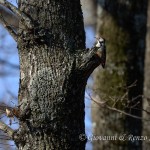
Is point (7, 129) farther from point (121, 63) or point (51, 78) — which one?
point (121, 63)

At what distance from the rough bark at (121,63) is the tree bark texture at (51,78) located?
2.18 metres

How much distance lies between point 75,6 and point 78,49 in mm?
261

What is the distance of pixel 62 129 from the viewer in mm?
3207

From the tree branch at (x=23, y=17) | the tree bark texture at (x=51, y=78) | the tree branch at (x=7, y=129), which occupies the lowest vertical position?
the tree branch at (x=7, y=129)

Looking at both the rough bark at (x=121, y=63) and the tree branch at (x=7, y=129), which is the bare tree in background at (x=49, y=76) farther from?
the rough bark at (x=121, y=63)

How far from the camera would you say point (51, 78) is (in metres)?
3.21

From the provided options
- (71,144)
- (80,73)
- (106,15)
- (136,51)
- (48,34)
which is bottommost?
(71,144)

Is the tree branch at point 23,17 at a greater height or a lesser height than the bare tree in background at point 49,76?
greater

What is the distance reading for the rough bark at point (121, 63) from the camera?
551 centimetres

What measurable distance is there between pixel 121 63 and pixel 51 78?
8.22ft

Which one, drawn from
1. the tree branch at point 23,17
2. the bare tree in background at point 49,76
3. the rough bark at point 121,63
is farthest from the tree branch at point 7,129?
the rough bark at point 121,63

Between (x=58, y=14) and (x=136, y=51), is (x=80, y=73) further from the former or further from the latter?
(x=136, y=51)

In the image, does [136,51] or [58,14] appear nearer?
[58,14]

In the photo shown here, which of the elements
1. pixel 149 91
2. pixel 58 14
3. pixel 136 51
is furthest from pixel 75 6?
pixel 149 91
